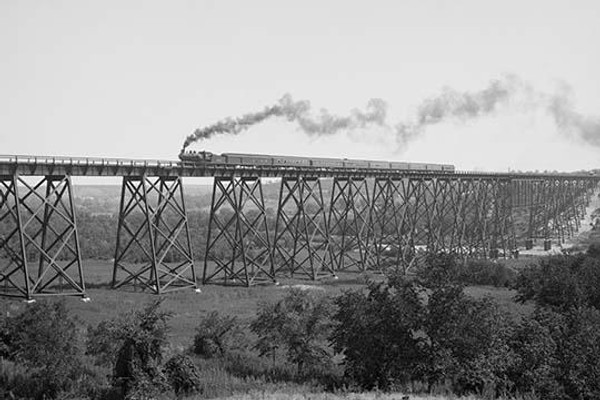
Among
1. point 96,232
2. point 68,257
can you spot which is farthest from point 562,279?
point 96,232

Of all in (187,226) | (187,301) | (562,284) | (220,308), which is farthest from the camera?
(187,226)

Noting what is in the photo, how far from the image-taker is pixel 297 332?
17.0 meters

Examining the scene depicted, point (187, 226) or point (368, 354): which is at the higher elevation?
point (187, 226)

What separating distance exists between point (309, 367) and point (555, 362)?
6.59 meters

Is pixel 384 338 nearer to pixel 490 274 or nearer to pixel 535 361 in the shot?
pixel 535 361

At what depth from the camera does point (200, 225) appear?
79500 mm

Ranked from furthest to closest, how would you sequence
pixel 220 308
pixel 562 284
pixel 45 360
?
pixel 562 284
pixel 220 308
pixel 45 360

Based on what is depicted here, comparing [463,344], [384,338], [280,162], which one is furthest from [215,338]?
[280,162]

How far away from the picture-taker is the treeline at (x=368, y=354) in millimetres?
14352

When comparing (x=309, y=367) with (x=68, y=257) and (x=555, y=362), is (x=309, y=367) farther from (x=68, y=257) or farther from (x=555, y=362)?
(x=68, y=257)

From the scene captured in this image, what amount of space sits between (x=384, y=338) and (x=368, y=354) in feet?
2.09

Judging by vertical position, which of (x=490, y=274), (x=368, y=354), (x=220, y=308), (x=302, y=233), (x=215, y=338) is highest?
(x=302, y=233)

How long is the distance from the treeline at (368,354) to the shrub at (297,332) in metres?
0.04

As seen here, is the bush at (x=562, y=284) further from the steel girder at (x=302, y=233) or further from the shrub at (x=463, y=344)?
the steel girder at (x=302, y=233)
